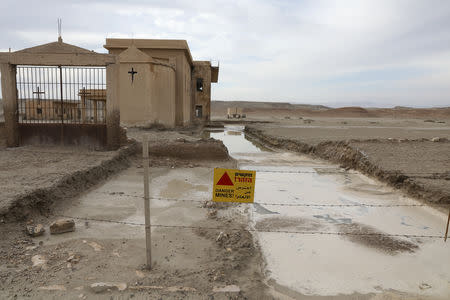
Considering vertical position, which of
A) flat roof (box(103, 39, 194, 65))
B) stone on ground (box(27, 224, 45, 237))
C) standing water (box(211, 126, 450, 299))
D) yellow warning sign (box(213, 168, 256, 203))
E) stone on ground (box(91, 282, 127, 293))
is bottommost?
standing water (box(211, 126, 450, 299))

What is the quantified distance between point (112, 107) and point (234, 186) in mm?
8155

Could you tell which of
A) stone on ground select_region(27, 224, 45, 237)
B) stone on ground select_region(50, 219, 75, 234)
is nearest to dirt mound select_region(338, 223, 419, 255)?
stone on ground select_region(50, 219, 75, 234)

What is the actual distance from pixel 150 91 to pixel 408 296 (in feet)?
58.2

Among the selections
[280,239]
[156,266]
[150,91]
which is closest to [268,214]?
[280,239]

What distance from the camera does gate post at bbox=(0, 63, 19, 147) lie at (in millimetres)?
11109

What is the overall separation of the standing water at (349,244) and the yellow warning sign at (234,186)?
127 cm

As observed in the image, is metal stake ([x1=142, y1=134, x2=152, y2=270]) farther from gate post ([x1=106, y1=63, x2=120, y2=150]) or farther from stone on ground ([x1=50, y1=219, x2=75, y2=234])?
gate post ([x1=106, y1=63, x2=120, y2=150])

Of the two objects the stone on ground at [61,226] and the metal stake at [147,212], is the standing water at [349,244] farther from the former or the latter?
the stone on ground at [61,226]

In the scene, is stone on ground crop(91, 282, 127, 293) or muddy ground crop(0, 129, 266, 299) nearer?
stone on ground crop(91, 282, 127, 293)

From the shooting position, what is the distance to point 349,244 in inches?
228

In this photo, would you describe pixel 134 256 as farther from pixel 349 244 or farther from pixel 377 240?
pixel 377 240

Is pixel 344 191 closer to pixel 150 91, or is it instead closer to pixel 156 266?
pixel 156 266

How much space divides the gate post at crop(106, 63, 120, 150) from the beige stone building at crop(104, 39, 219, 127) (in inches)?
237

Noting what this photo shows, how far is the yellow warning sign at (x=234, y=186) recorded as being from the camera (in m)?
4.36
